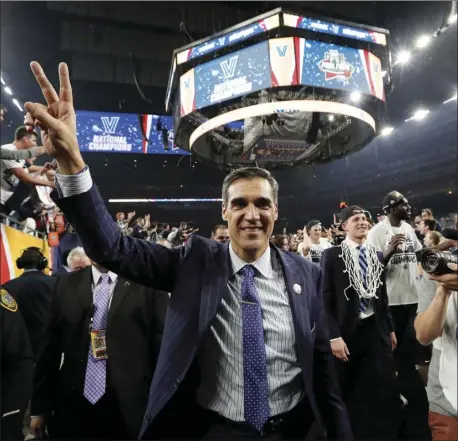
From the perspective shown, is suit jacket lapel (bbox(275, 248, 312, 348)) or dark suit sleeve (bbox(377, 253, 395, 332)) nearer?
suit jacket lapel (bbox(275, 248, 312, 348))

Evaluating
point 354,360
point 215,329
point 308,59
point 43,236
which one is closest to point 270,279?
point 215,329

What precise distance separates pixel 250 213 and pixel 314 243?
59 cm

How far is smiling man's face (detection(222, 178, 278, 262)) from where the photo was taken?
36.4 inches

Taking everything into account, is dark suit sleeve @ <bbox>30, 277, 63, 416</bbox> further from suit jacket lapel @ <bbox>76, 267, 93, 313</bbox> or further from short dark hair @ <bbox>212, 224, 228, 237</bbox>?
short dark hair @ <bbox>212, 224, 228, 237</bbox>

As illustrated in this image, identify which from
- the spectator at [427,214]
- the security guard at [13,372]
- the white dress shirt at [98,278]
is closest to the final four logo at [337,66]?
the spectator at [427,214]

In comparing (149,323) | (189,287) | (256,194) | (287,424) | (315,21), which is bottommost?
(287,424)

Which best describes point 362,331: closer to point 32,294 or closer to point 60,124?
point 60,124

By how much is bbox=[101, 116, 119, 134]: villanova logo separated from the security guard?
5.13 ft

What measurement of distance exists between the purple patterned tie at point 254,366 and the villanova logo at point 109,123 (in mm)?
2091

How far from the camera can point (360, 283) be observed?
126cm

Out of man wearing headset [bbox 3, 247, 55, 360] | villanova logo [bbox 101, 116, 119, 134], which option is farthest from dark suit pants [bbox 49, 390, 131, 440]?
villanova logo [bbox 101, 116, 119, 134]

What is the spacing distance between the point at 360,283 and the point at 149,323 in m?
0.83

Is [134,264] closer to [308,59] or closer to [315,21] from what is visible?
[308,59]

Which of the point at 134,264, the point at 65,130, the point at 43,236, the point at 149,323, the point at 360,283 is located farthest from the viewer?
the point at 43,236
